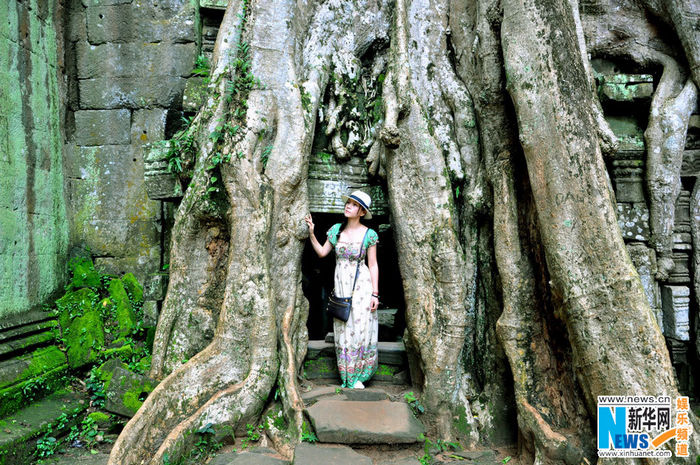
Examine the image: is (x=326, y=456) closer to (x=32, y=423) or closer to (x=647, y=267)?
(x=32, y=423)

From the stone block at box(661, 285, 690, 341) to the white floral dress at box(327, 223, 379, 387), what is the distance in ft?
8.43

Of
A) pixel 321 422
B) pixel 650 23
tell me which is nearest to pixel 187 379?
pixel 321 422

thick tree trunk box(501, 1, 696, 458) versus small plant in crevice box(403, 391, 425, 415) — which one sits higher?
thick tree trunk box(501, 1, 696, 458)

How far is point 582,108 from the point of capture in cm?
316

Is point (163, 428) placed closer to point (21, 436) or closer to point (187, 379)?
point (187, 379)

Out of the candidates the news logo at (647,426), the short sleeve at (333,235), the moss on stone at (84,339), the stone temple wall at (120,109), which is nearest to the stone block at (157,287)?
the moss on stone at (84,339)

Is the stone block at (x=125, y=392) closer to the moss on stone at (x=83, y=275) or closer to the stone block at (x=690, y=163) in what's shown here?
the moss on stone at (x=83, y=275)

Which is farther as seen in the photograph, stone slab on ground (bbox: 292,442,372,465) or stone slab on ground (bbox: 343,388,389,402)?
stone slab on ground (bbox: 343,388,389,402)

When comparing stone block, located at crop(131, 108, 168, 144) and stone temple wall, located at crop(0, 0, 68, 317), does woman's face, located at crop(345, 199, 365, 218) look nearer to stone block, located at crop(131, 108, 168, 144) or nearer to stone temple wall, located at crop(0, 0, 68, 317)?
stone block, located at crop(131, 108, 168, 144)

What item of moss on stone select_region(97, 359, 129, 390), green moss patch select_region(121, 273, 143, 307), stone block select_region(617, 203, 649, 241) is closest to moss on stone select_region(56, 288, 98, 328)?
green moss patch select_region(121, 273, 143, 307)

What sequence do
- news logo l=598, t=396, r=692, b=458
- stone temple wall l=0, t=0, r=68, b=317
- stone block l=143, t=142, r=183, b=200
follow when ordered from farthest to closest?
1. stone temple wall l=0, t=0, r=68, b=317
2. stone block l=143, t=142, r=183, b=200
3. news logo l=598, t=396, r=692, b=458

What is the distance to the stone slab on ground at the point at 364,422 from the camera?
9.90 ft

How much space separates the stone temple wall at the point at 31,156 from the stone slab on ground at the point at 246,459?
2622 millimetres

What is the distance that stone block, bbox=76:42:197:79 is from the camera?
5.24m
